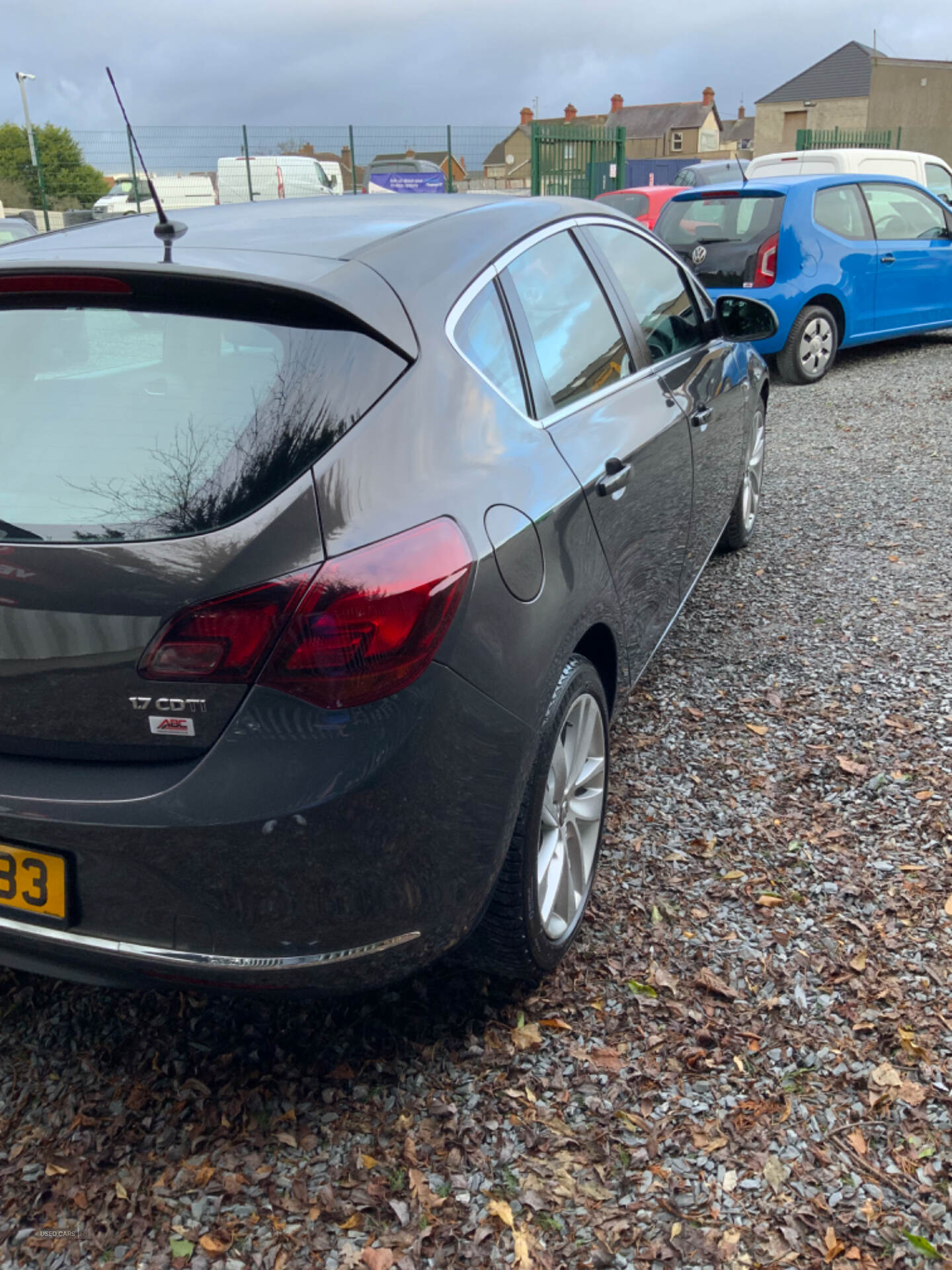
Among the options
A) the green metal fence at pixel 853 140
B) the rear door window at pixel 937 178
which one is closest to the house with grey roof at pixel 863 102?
the green metal fence at pixel 853 140

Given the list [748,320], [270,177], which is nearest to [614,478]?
[748,320]

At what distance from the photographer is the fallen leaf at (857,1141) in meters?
2.08

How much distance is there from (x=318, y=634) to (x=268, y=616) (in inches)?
3.4

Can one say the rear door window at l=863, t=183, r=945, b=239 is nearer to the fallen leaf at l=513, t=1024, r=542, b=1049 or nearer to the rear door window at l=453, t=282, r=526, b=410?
the rear door window at l=453, t=282, r=526, b=410

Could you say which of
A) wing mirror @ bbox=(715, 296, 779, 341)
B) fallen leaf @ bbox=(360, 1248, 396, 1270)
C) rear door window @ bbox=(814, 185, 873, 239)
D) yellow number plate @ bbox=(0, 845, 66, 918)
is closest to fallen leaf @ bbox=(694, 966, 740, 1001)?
fallen leaf @ bbox=(360, 1248, 396, 1270)

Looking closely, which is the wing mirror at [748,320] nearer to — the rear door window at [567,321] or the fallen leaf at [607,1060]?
the rear door window at [567,321]

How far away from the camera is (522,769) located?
2133 millimetres

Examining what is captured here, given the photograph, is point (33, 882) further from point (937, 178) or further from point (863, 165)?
point (937, 178)

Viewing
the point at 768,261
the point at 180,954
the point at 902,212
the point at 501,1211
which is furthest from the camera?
the point at 902,212

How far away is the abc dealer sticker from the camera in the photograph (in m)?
1.77

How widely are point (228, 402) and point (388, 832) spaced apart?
81 cm

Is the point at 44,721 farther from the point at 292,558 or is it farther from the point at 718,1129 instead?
the point at 718,1129

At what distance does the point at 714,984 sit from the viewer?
8.29 ft

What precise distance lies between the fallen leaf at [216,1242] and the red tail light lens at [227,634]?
1034mm
